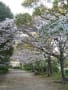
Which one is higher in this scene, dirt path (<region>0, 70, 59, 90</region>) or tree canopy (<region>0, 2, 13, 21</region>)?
tree canopy (<region>0, 2, 13, 21</region>)

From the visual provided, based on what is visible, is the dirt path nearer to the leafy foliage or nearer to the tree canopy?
the leafy foliage

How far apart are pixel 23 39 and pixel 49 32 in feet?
39.4

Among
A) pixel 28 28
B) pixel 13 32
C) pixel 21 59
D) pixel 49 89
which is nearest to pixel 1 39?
pixel 13 32

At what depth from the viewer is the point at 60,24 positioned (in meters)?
10.1

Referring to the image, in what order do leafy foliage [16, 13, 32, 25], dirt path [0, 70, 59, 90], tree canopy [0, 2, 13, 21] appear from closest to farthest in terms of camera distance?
dirt path [0, 70, 59, 90], leafy foliage [16, 13, 32, 25], tree canopy [0, 2, 13, 21]

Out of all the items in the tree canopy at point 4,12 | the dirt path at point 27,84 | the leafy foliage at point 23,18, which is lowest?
the dirt path at point 27,84

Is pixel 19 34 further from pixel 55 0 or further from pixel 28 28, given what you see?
pixel 55 0

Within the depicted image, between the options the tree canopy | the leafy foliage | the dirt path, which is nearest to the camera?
the dirt path

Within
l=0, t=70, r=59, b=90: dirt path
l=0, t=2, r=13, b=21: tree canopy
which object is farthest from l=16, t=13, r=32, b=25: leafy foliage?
l=0, t=70, r=59, b=90: dirt path

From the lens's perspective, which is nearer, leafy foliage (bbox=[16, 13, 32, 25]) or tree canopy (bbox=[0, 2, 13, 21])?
leafy foliage (bbox=[16, 13, 32, 25])

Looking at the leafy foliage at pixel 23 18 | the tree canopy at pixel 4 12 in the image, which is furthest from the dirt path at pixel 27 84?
the tree canopy at pixel 4 12

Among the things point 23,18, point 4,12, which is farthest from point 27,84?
point 4,12

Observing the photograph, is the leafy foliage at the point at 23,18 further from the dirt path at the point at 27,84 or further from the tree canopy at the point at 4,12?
the dirt path at the point at 27,84

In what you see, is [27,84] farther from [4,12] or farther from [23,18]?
[4,12]
